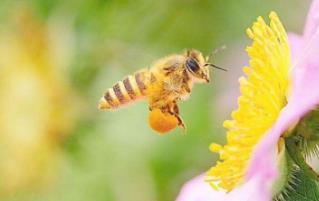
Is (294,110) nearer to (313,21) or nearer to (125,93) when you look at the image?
(313,21)

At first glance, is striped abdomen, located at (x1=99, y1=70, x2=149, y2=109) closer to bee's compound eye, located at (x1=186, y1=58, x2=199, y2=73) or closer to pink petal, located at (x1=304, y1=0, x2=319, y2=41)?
bee's compound eye, located at (x1=186, y1=58, x2=199, y2=73)

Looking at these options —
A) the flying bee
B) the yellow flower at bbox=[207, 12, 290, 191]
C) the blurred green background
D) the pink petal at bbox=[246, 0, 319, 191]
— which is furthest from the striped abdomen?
the blurred green background

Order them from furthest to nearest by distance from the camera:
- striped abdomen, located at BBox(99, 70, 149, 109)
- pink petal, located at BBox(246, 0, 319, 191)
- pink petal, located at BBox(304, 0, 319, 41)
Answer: striped abdomen, located at BBox(99, 70, 149, 109) → pink petal, located at BBox(304, 0, 319, 41) → pink petal, located at BBox(246, 0, 319, 191)

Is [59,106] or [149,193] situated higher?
[59,106]

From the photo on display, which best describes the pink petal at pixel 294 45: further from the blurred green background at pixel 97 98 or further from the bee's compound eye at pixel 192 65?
the blurred green background at pixel 97 98

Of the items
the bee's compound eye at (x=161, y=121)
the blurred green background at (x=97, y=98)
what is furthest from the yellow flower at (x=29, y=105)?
the bee's compound eye at (x=161, y=121)

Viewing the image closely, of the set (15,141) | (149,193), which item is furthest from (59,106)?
(149,193)

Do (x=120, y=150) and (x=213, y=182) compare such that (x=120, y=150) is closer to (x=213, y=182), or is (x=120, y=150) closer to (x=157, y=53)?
(x=157, y=53)
